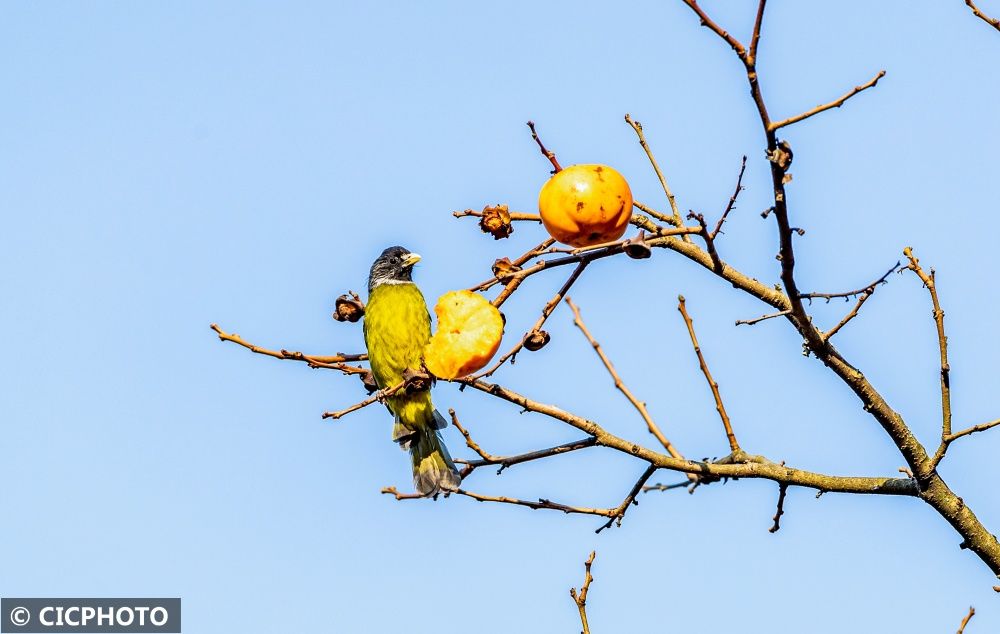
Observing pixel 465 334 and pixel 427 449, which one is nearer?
pixel 465 334

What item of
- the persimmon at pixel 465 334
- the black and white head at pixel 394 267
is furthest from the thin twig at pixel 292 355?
the black and white head at pixel 394 267

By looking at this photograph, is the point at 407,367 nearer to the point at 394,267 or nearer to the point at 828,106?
the point at 394,267

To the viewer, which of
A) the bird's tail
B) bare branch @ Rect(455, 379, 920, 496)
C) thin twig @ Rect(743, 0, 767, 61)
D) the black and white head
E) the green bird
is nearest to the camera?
thin twig @ Rect(743, 0, 767, 61)

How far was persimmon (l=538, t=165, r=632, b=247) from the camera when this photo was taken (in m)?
3.45

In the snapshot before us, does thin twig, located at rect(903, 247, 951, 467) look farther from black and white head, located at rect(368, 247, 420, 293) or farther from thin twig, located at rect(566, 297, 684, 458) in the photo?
black and white head, located at rect(368, 247, 420, 293)

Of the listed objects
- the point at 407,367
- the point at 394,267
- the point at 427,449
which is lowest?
the point at 427,449

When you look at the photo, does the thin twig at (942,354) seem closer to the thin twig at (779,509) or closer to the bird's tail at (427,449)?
the thin twig at (779,509)

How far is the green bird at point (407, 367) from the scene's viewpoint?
5.96m

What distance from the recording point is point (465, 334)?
144 inches

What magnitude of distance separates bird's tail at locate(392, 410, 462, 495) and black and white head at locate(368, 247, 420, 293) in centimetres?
140

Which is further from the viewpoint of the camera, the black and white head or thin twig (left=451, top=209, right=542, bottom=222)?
the black and white head

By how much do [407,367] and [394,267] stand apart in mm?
1562

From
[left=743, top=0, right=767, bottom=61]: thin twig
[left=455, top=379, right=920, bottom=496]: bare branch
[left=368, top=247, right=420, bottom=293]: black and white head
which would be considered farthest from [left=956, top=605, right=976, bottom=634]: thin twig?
→ [left=368, top=247, right=420, bottom=293]: black and white head

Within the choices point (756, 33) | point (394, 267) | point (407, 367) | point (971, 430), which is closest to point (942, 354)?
point (971, 430)
